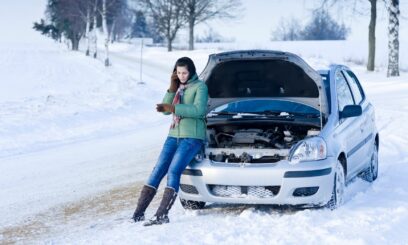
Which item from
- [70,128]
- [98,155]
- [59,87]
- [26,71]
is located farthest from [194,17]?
[98,155]

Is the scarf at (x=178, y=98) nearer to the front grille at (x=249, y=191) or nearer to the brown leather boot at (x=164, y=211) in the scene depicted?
the brown leather boot at (x=164, y=211)

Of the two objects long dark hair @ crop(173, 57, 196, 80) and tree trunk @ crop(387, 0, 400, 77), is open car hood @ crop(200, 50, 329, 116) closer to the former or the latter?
long dark hair @ crop(173, 57, 196, 80)

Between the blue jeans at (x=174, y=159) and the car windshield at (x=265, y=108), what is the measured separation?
1144mm

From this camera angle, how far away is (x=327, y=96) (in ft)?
22.1

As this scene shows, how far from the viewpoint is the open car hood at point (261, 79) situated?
21.6 ft

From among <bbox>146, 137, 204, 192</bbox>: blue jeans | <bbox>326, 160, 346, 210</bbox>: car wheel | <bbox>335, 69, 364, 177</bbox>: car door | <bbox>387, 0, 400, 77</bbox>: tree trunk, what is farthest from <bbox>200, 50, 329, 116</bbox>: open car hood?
<bbox>387, 0, 400, 77</bbox>: tree trunk

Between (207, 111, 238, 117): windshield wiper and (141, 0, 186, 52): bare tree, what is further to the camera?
(141, 0, 186, 52): bare tree

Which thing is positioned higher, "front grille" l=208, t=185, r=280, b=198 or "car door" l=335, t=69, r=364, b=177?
"car door" l=335, t=69, r=364, b=177

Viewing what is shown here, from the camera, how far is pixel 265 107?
23.1ft

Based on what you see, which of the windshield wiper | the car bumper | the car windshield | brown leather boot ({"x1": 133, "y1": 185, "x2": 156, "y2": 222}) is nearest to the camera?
the car bumper

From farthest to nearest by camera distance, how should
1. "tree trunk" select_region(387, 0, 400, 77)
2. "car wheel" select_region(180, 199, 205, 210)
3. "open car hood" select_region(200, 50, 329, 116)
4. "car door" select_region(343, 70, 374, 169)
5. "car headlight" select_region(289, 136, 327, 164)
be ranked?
"tree trunk" select_region(387, 0, 400, 77), "car door" select_region(343, 70, 374, 169), "open car hood" select_region(200, 50, 329, 116), "car wheel" select_region(180, 199, 205, 210), "car headlight" select_region(289, 136, 327, 164)

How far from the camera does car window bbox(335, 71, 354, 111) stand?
697 cm

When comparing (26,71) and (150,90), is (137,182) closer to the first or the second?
(150,90)

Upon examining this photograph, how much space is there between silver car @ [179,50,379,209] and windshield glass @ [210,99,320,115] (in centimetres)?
1
